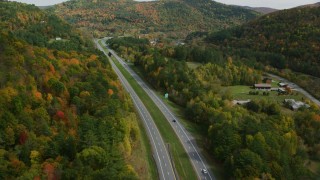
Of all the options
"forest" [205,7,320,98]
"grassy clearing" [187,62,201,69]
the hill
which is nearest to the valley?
"grassy clearing" [187,62,201,69]

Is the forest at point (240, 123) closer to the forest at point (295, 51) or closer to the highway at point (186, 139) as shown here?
the highway at point (186, 139)

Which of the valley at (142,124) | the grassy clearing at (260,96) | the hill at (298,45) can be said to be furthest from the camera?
the hill at (298,45)

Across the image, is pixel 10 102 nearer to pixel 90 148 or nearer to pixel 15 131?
pixel 15 131

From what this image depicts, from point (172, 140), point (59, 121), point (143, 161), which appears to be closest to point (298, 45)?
point (172, 140)

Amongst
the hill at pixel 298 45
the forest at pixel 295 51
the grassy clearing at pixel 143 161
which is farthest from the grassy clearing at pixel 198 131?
the hill at pixel 298 45

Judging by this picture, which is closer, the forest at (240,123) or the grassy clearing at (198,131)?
the forest at (240,123)

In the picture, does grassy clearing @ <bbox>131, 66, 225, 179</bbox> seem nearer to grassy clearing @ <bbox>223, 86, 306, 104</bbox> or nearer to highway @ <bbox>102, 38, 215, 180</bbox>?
highway @ <bbox>102, 38, 215, 180</bbox>

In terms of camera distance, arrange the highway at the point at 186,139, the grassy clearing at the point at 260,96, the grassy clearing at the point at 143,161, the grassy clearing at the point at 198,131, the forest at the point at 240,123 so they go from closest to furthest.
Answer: the grassy clearing at the point at 143,161, the forest at the point at 240,123, the highway at the point at 186,139, the grassy clearing at the point at 198,131, the grassy clearing at the point at 260,96

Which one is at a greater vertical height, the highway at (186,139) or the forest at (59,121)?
the forest at (59,121)
